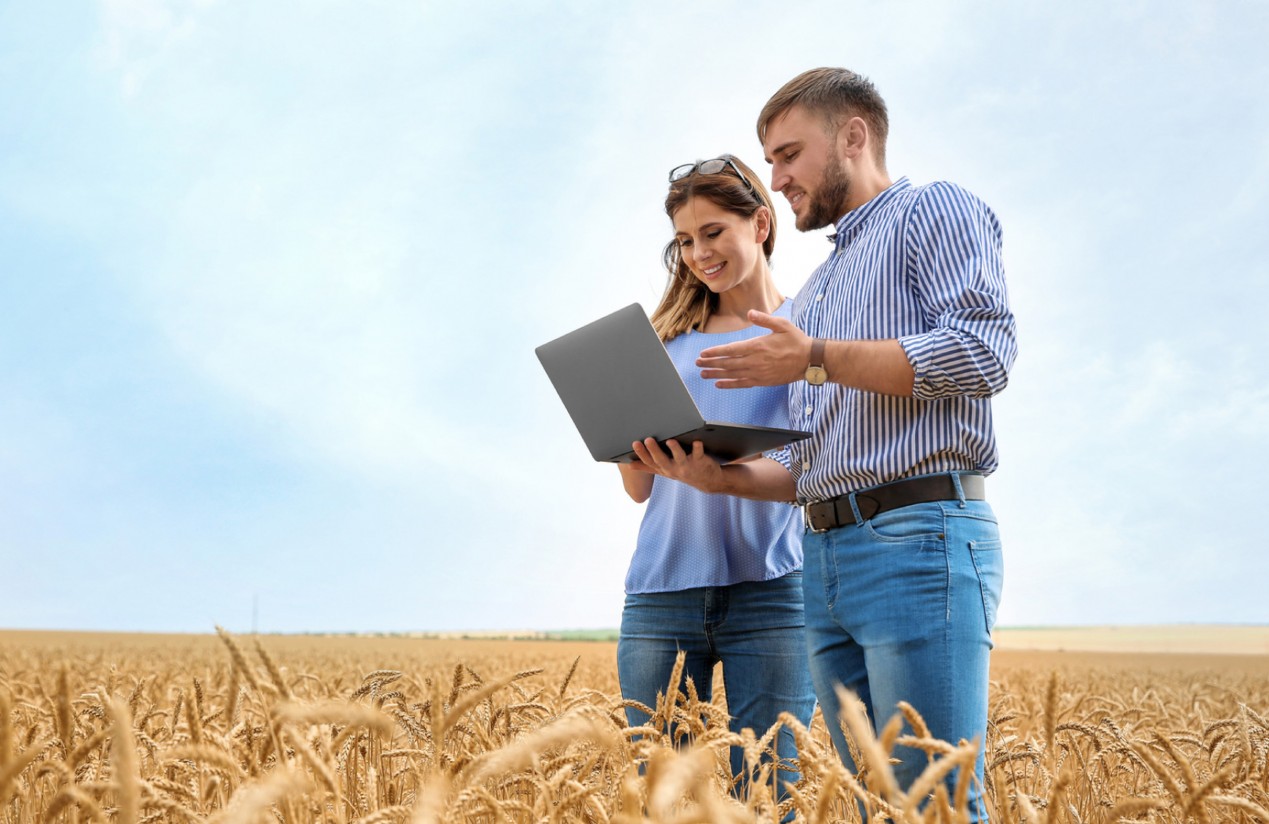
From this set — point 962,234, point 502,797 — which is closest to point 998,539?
point 962,234

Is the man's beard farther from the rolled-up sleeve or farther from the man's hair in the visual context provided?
the rolled-up sleeve

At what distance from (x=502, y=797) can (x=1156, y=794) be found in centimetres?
247

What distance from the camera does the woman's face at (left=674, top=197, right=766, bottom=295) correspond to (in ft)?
11.3

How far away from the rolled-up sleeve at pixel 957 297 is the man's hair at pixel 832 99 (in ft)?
1.23

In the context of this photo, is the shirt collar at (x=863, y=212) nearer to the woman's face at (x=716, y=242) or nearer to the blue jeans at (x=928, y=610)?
the woman's face at (x=716, y=242)

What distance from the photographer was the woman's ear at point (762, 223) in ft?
11.8

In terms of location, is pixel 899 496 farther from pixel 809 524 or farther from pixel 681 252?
pixel 681 252

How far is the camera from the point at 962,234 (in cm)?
249

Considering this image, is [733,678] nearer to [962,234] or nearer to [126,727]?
[962,234]

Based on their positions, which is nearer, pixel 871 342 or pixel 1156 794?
pixel 871 342

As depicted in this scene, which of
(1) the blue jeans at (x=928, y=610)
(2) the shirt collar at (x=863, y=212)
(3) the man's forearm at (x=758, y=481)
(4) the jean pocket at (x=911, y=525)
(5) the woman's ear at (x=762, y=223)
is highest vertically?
(5) the woman's ear at (x=762, y=223)

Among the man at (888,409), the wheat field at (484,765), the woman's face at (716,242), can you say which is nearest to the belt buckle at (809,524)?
the man at (888,409)

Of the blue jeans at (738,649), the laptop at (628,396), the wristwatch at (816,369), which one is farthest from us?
the blue jeans at (738,649)

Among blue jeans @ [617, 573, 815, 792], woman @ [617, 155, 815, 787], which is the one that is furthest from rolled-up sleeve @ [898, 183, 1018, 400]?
blue jeans @ [617, 573, 815, 792]
